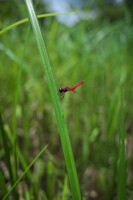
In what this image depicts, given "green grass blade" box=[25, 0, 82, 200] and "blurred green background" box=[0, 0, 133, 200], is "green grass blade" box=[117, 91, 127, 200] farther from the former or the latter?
"blurred green background" box=[0, 0, 133, 200]

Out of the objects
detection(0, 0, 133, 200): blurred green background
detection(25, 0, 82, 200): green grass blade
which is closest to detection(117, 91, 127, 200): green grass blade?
detection(25, 0, 82, 200): green grass blade

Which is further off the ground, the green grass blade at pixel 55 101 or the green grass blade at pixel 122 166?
the green grass blade at pixel 55 101

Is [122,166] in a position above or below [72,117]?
below

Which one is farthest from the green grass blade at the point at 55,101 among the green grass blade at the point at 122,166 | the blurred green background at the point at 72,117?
the blurred green background at the point at 72,117

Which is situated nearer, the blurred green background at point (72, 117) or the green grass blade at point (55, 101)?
the green grass blade at point (55, 101)

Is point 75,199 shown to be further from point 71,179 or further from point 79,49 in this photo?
point 79,49

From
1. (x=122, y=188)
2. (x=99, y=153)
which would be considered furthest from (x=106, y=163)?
(x=122, y=188)

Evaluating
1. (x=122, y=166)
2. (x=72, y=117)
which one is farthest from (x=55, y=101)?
(x=72, y=117)

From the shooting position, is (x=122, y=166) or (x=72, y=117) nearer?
(x=122, y=166)

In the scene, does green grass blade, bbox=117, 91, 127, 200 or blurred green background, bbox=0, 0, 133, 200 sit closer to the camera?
green grass blade, bbox=117, 91, 127, 200

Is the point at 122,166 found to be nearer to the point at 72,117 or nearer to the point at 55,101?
the point at 55,101

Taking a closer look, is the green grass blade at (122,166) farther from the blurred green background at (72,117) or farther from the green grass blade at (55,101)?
the blurred green background at (72,117)
